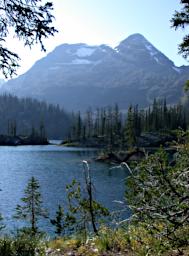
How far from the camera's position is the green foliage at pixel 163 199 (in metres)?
7.59

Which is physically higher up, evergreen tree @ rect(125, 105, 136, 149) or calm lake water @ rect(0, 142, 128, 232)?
evergreen tree @ rect(125, 105, 136, 149)

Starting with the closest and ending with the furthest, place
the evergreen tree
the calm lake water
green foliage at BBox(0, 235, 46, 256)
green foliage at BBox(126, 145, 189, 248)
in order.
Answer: green foliage at BBox(126, 145, 189, 248)
green foliage at BBox(0, 235, 46, 256)
the calm lake water
the evergreen tree

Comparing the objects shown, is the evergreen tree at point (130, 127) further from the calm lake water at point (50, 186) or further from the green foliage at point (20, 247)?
the green foliage at point (20, 247)

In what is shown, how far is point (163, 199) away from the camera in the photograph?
8.07 metres

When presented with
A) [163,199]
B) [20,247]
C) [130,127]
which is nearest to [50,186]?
[20,247]

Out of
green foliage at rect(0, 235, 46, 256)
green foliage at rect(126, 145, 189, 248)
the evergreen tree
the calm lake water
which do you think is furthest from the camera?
the evergreen tree

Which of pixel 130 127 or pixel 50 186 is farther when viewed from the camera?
pixel 130 127

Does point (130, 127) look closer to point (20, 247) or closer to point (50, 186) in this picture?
point (50, 186)

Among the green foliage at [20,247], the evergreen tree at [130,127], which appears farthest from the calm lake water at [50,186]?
the evergreen tree at [130,127]

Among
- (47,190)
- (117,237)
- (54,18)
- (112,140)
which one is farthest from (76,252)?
(112,140)

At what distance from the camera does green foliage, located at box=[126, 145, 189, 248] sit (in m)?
7.59

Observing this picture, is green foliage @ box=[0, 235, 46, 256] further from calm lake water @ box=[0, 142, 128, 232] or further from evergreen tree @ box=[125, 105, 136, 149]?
evergreen tree @ box=[125, 105, 136, 149]

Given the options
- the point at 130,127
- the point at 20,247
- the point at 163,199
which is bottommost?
the point at 20,247

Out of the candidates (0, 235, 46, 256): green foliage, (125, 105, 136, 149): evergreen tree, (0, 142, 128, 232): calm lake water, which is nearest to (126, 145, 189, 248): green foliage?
(0, 235, 46, 256): green foliage
